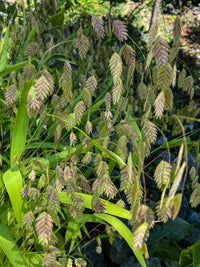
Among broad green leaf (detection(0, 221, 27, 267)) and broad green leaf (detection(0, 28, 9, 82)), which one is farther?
broad green leaf (detection(0, 28, 9, 82))

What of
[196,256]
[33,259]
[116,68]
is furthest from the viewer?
[196,256]

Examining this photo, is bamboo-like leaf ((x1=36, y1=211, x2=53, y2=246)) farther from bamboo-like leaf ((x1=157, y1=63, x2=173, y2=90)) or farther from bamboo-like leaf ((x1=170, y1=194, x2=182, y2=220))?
bamboo-like leaf ((x1=157, y1=63, x2=173, y2=90))

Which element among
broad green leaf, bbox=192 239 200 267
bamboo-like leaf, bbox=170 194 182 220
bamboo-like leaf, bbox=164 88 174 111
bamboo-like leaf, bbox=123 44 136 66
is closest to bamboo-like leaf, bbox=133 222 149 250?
bamboo-like leaf, bbox=170 194 182 220

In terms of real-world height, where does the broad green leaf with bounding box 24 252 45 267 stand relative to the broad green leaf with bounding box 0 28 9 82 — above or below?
below

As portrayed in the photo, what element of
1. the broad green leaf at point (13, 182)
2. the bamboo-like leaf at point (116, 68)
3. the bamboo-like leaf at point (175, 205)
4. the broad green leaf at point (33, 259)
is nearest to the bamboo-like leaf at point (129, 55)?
the bamboo-like leaf at point (116, 68)

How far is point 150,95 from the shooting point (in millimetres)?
1131

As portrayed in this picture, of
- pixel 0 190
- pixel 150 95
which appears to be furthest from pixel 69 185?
pixel 0 190

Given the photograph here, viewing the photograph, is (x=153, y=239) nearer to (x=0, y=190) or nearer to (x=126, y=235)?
(x=126, y=235)

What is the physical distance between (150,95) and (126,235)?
1.83 ft

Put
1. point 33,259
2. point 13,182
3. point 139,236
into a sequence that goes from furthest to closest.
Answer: point 33,259, point 13,182, point 139,236

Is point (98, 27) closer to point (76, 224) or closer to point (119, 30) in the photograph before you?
point (119, 30)

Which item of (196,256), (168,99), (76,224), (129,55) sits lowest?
(196,256)

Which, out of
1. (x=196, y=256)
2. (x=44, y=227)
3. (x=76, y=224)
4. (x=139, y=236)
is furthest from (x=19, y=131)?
(x=196, y=256)

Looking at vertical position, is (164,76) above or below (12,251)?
above
